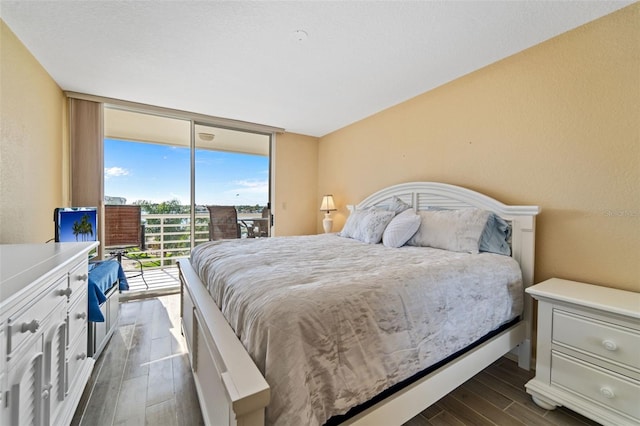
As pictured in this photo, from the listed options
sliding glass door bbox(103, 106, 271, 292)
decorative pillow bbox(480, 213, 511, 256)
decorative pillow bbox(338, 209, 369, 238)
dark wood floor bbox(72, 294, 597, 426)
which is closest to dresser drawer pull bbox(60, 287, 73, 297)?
dark wood floor bbox(72, 294, 597, 426)

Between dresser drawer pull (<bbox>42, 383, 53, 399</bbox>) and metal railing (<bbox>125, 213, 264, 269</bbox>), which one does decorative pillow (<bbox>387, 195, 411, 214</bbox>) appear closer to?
metal railing (<bbox>125, 213, 264, 269</bbox>)

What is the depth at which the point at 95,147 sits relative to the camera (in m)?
3.12

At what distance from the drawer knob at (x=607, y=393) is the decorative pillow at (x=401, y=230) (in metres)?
1.42

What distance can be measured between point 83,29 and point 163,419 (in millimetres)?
2651

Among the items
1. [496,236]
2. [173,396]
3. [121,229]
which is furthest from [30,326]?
[121,229]

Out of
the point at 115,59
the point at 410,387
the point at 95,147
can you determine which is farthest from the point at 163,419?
the point at 95,147

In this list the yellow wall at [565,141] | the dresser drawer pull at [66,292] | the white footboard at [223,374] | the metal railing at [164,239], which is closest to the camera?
the white footboard at [223,374]

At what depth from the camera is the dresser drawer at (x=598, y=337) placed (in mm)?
1327

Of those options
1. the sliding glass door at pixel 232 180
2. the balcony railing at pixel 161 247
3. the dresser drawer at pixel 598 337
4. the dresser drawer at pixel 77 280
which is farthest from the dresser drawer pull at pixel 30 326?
the balcony railing at pixel 161 247

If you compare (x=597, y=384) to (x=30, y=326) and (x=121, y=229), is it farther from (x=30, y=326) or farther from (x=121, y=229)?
(x=121, y=229)

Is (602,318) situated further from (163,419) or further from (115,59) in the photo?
(115,59)

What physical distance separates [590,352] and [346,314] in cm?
150

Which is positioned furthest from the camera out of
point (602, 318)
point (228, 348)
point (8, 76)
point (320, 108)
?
point (320, 108)

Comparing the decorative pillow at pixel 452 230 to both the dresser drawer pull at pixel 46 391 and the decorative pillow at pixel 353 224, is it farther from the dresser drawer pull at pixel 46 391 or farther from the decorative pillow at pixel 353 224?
the dresser drawer pull at pixel 46 391
